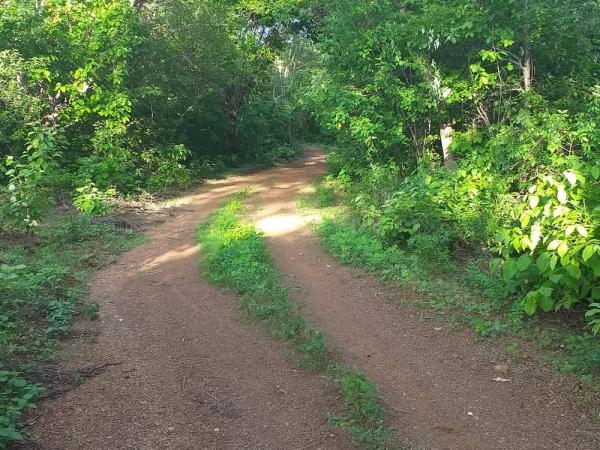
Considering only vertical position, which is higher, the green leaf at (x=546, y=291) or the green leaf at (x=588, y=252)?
the green leaf at (x=588, y=252)

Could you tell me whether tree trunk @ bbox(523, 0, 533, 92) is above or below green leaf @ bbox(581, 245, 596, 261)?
above

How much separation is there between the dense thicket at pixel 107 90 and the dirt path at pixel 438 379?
17.5 ft

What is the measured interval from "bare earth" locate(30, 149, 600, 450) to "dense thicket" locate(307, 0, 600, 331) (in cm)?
125

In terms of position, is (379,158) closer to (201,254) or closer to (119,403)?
(201,254)

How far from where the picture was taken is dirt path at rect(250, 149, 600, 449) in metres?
3.95

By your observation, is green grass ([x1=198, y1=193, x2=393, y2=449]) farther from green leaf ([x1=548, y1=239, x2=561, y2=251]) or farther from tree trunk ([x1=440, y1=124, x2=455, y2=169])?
tree trunk ([x1=440, y1=124, x2=455, y2=169])

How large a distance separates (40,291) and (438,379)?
4667 mm

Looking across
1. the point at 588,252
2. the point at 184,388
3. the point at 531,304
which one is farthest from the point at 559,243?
the point at 184,388

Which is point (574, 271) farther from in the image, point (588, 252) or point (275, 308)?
point (275, 308)

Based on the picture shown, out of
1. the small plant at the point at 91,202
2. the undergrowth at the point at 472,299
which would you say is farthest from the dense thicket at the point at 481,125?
the small plant at the point at 91,202

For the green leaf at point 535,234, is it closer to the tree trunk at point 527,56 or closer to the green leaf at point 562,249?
the green leaf at point 562,249

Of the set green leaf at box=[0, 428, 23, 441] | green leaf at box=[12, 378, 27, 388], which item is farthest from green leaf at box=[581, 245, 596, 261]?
green leaf at box=[12, 378, 27, 388]

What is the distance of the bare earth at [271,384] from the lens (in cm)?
387

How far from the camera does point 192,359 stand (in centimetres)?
513
